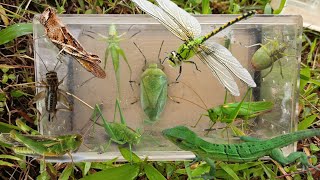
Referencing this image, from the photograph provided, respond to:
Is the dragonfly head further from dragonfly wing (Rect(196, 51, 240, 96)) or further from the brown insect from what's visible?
the brown insect

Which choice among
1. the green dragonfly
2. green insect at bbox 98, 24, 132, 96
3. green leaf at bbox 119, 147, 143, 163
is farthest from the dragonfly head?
green leaf at bbox 119, 147, 143, 163

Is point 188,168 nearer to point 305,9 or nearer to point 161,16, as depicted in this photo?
point 161,16

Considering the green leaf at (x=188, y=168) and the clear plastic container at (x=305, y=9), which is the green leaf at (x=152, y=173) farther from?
the clear plastic container at (x=305, y=9)

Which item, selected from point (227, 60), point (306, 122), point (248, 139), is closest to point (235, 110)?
point (248, 139)

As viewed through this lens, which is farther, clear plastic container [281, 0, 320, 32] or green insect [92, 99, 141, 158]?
clear plastic container [281, 0, 320, 32]

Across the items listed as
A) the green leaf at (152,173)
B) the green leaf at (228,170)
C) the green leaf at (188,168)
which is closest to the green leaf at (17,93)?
the green leaf at (152,173)

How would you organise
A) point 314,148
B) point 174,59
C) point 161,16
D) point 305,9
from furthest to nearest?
point 305,9 → point 314,148 → point 174,59 → point 161,16

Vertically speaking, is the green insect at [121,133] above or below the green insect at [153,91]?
below
